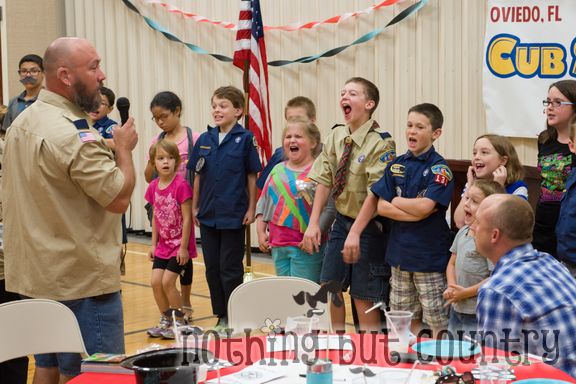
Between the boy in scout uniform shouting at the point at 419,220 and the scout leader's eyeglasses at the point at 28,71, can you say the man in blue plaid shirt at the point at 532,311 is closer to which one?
the boy in scout uniform shouting at the point at 419,220

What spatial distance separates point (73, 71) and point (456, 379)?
202 cm

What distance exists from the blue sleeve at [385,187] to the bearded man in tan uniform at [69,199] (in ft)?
5.93

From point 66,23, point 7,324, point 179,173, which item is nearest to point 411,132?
point 179,173

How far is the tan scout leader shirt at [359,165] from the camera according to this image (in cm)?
508

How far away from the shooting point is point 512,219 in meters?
3.20

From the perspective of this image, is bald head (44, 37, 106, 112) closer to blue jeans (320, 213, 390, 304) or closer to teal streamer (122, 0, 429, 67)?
blue jeans (320, 213, 390, 304)

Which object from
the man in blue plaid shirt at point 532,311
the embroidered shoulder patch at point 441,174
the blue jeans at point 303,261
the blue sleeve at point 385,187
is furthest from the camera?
the blue jeans at point 303,261

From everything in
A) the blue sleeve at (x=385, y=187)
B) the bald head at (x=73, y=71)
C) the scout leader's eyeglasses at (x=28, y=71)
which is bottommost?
the blue sleeve at (x=385, y=187)

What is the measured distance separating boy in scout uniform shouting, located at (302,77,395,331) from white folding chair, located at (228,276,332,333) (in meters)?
1.22

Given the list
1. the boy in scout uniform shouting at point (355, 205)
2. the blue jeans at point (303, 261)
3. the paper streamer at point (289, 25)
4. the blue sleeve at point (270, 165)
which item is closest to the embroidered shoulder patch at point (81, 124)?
the boy in scout uniform shouting at point (355, 205)

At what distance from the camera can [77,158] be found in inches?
132

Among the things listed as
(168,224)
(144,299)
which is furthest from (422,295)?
(144,299)

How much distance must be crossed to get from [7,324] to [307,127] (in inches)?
105

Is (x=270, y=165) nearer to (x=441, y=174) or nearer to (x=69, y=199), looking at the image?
(x=441, y=174)
